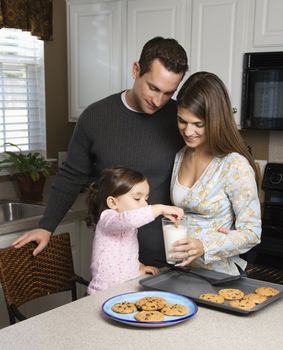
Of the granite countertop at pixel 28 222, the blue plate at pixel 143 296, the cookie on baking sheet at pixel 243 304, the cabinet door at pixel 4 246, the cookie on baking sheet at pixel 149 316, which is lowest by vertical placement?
the cabinet door at pixel 4 246

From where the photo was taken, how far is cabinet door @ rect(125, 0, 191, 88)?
2.98 m

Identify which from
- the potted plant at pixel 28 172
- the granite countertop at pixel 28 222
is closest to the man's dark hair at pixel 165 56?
the granite countertop at pixel 28 222

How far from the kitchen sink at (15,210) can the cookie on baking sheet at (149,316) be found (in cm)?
188

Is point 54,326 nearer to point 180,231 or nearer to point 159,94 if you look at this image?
point 180,231

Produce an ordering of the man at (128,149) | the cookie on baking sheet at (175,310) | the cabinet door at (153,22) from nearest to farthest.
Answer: the cookie on baking sheet at (175,310) → the man at (128,149) → the cabinet door at (153,22)

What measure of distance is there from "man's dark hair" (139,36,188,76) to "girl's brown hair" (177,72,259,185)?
0.15 metres

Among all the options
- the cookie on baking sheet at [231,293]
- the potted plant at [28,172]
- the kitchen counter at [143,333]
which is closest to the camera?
the kitchen counter at [143,333]

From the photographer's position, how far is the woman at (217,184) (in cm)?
159

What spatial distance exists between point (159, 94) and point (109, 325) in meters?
0.89

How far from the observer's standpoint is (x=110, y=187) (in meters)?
1.71

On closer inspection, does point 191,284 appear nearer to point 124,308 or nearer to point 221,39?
point 124,308

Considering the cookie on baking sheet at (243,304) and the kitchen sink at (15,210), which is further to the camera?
the kitchen sink at (15,210)

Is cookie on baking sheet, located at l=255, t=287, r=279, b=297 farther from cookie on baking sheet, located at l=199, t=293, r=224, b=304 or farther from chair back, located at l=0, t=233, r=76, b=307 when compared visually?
chair back, located at l=0, t=233, r=76, b=307

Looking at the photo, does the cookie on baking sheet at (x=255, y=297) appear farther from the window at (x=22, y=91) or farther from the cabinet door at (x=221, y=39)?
the window at (x=22, y=91)
